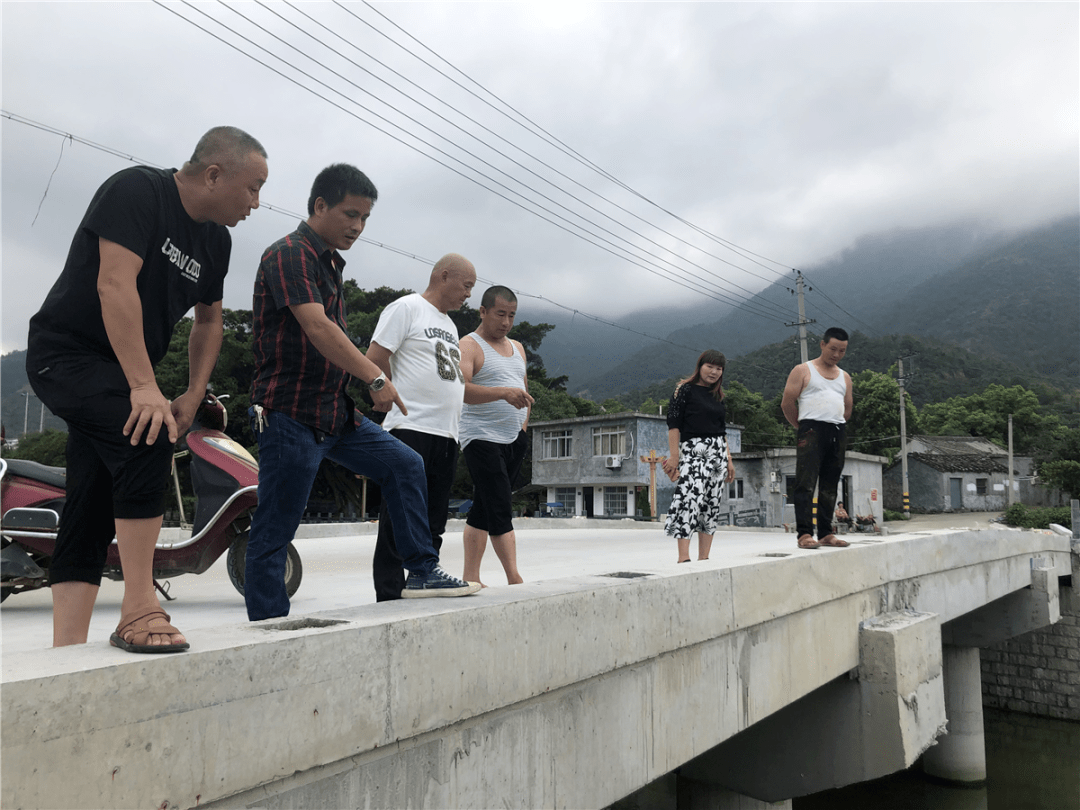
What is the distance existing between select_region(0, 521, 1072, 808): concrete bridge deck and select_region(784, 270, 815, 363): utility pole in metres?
24.3

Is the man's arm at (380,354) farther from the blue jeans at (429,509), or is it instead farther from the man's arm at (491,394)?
the man's arm at (491,394)

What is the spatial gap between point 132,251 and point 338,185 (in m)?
1.07

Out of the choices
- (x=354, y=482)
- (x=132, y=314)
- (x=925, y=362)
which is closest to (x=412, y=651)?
(x=132, y=314)

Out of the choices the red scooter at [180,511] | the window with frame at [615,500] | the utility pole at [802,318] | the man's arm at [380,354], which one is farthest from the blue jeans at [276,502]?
the window with frame at [615,500]

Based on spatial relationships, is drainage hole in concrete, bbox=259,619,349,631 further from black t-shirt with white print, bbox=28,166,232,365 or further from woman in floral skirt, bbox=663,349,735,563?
woman in floral skirt, bbox=663,349,735,563

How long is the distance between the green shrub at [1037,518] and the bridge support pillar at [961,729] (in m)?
17.8

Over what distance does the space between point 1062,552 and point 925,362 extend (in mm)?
79579

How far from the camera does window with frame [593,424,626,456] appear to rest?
3672 centimetres

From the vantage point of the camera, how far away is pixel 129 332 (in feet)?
6.63

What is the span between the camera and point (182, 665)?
1654mm

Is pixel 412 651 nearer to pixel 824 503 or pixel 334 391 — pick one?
pixel 334 391

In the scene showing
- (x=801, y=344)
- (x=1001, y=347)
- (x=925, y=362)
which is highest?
(x=1001, y=347)

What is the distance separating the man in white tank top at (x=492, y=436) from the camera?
4.10 metres

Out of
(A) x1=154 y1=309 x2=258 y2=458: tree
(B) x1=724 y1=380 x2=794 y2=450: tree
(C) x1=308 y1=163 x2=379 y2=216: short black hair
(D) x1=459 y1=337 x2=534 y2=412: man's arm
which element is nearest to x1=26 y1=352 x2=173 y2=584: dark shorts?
(C) x1=308 y1=163 x2=379 y2=216: short black hair
